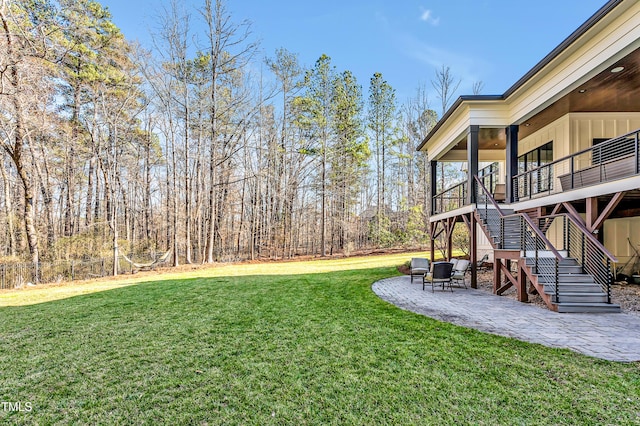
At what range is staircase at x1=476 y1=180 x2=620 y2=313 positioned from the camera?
5.41m

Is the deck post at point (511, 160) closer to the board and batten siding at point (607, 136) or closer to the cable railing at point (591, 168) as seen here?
the cable railing at point (591, 168)

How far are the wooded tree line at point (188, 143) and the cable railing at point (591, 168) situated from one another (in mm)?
11857

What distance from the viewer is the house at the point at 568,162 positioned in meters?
5.67

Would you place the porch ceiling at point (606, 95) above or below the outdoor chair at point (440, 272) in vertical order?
above

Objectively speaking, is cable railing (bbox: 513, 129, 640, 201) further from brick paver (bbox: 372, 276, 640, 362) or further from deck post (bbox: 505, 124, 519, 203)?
brick paver (bbox: 372, 276, 640, 362)

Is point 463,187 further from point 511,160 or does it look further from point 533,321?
point 533,321

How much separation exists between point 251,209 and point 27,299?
51.5 feet

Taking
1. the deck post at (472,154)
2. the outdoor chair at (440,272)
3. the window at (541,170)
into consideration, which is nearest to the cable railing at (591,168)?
the window at (541,170)

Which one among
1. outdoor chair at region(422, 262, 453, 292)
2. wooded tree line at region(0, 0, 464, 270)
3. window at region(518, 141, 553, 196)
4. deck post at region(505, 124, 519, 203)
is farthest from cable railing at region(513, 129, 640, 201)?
wooded tree line at region(0, 0, 464, 270)

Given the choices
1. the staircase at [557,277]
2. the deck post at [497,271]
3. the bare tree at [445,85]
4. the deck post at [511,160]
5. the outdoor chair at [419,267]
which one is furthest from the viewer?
the bare tree at [445,85]

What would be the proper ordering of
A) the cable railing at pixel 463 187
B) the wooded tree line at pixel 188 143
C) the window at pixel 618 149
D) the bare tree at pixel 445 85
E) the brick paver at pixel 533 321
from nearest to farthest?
the brick paver at pixel 533 321
the window at pixel 618 149
the cable railing at pixel 463 187
the wooded tree line at pixel 188 143
the bare tree at pixel 445 85

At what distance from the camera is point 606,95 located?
762cm

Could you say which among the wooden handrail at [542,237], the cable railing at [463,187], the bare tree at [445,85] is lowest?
the wooden handrail at [542,237]

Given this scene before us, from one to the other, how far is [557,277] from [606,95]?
207 inches
